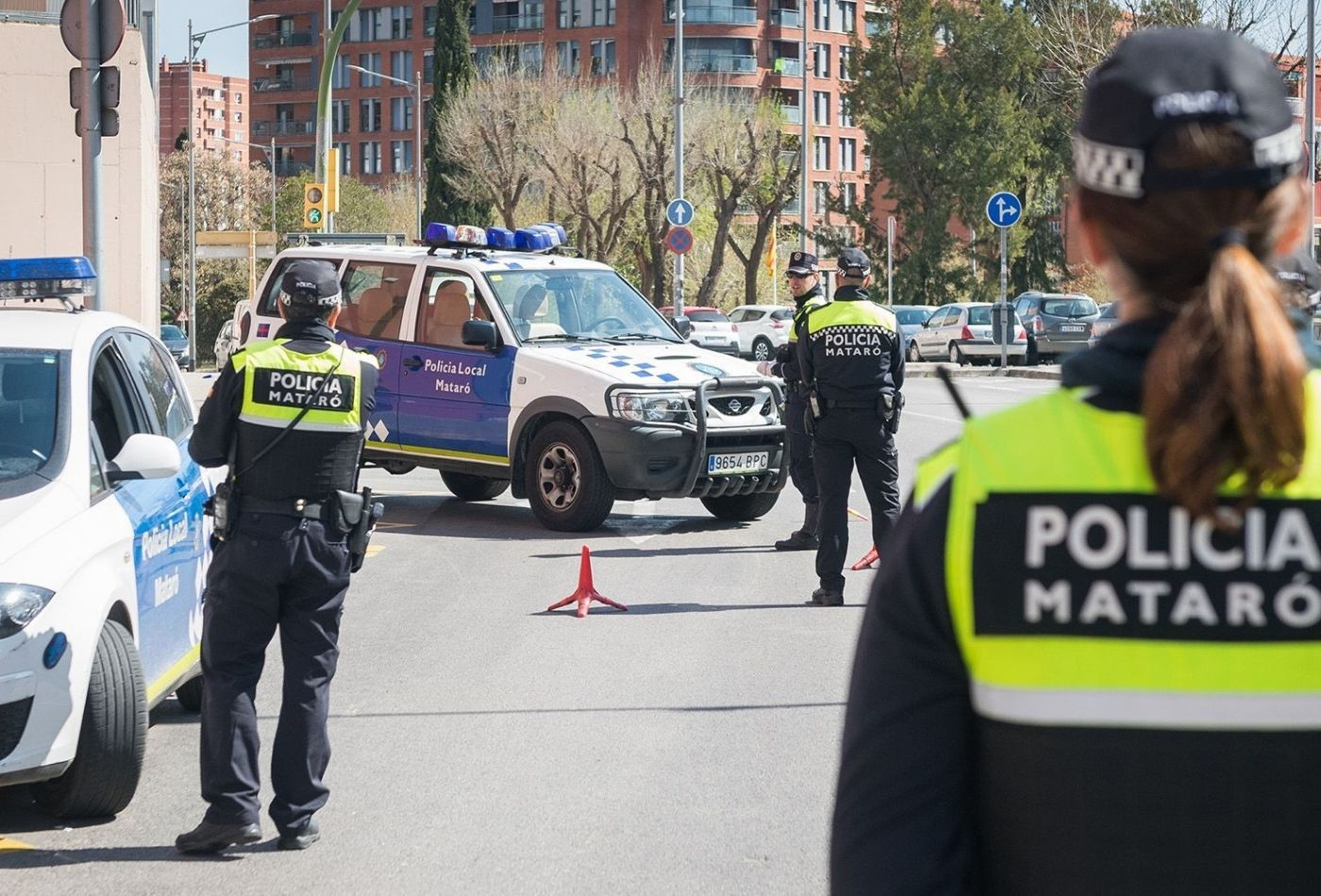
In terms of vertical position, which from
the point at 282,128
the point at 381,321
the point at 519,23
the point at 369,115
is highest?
the point at 519,23

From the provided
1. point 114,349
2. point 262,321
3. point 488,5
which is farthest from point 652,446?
point 488,5

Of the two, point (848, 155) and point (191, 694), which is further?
point (848, 155)

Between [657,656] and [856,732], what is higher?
[856,732]

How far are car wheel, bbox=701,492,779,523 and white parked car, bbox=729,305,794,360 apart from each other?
1273 inches

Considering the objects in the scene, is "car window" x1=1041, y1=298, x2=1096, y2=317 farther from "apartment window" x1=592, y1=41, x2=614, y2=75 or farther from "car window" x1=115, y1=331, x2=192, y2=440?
"apartment window" x1=592, y1=41, x2=614, y2=75

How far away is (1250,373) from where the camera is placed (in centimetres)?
161

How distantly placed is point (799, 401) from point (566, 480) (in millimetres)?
1866

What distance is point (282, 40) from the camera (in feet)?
→ 394

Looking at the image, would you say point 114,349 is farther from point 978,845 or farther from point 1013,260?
point 1013,260

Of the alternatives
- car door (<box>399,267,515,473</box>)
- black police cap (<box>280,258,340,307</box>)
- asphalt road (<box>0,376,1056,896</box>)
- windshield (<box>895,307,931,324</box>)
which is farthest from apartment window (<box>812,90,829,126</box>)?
black police cap (<box>280,258,340,307</box>)

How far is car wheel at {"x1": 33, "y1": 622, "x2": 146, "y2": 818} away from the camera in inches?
223

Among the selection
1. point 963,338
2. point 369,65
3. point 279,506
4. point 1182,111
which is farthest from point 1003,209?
point 369,65

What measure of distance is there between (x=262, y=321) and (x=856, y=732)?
14.2 meters

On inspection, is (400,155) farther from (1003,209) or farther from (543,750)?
(543,750)
